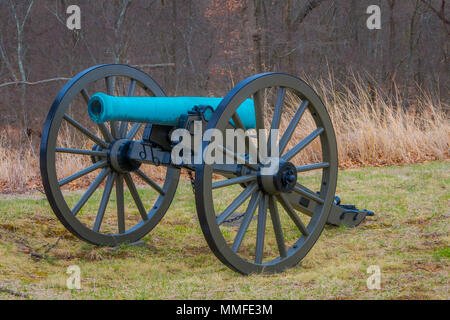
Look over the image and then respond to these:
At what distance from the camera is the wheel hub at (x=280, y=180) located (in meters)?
3.79

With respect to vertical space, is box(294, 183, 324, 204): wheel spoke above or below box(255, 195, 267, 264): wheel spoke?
above

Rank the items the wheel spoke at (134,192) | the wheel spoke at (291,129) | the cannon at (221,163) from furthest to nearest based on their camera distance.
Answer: the wheel spoke at (134,192)
the wheel spoke at (291,129)
the cannon at (221,163)

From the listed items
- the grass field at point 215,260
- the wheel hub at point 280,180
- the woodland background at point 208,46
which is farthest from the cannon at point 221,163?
the woodland background at point 208,46

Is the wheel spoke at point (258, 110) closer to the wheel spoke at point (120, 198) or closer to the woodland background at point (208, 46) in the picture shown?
the wheel spoke at point (120, 198)

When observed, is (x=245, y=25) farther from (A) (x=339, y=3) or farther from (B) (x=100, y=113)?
(B) (x=100, y=113)

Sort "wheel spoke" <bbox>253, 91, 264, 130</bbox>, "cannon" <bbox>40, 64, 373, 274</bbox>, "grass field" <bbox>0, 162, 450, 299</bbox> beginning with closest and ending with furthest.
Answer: "grass field" <bbox>0, 162, 450, 299</bbox>, "cannon" <bbox>40, 64, 373, 274</bbox>, "wheel spoke" <bbox>253, 91, 264, 130</bbox>

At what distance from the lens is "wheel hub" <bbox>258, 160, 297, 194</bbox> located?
3791 millimetres

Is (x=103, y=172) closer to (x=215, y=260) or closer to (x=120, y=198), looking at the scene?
(x=120, y=198)

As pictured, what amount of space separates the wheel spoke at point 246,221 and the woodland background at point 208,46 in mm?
11116

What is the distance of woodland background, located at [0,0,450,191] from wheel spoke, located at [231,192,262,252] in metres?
11.1

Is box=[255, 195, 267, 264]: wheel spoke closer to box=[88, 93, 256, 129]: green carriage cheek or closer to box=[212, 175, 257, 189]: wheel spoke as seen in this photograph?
box=[212, 175, 257, 189]: wheel spoke

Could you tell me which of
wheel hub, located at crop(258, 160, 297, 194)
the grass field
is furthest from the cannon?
the grass field

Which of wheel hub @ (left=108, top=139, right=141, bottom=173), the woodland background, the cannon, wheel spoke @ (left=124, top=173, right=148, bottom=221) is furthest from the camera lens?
the woodland background

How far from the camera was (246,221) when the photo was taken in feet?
12.1
